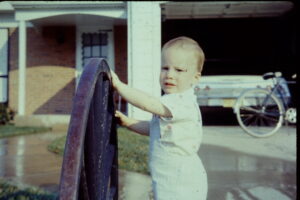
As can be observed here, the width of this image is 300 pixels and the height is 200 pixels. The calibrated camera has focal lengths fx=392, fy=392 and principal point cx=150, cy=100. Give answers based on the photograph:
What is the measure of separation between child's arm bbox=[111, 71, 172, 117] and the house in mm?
8285

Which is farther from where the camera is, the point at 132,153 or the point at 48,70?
the point at 48,70

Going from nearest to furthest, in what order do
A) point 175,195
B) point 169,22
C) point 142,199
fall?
point 175,195 → point 142,199 → point 169,22

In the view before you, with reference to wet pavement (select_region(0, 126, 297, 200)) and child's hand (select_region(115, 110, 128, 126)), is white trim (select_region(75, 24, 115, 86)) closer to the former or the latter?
wet pavement (select_region(0, 126, 297, 200))

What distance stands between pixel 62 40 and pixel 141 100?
11223mm

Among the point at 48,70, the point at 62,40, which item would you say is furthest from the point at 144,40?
the point at 48,70

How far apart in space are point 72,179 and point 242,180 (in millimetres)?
3123

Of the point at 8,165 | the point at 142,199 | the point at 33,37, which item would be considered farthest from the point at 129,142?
the point at 33,37

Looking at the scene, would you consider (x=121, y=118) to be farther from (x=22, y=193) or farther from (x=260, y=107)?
(x=260, y=107)

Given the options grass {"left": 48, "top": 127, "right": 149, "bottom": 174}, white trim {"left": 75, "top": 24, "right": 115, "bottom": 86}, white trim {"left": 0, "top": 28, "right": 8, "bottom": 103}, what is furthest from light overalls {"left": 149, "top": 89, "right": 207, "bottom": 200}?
white trim {"left": 0, "top": 28, "right": 8, "bottom": 103}

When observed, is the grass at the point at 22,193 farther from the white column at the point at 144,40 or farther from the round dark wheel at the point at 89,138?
the white column at the point at 144,40

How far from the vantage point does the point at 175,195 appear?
1636mm

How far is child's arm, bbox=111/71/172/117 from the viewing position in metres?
1.54

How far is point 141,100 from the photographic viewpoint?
1544mm

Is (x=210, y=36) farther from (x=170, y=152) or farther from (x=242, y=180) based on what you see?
(x=170, y=152)
